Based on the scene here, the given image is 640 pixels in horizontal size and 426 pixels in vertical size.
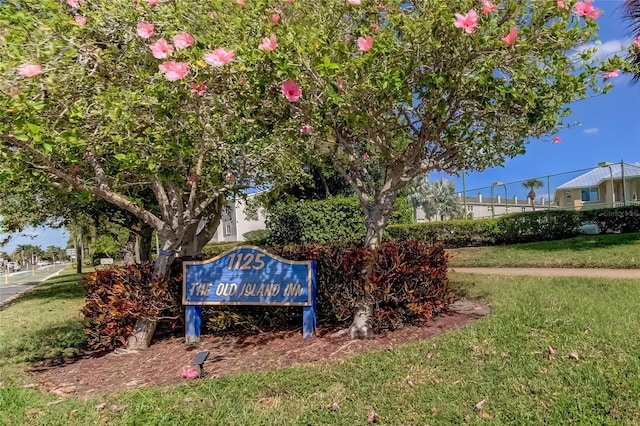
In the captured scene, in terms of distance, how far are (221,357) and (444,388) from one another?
2664mm

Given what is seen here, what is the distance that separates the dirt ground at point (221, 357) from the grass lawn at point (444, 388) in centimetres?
29

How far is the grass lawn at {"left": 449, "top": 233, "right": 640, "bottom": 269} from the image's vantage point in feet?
31.4

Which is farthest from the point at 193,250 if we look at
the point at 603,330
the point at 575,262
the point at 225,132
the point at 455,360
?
the point at 575,262

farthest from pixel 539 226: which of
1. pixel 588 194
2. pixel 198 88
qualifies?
pixel 198 88

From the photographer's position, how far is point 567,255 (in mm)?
10586

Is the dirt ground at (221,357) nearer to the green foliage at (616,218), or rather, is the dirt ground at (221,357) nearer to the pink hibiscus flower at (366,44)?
the pink hibiscus flower at (366,44)

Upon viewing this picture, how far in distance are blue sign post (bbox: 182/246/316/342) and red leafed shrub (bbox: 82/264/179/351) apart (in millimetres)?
405

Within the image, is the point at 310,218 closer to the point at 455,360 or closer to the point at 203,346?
the point at 203,346

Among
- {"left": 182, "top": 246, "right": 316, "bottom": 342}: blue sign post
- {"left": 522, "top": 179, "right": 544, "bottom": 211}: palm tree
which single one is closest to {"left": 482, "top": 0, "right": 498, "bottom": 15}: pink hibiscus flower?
{"left": 182, "top": 246, "right": 316, "bottom": 342}: blue sign post

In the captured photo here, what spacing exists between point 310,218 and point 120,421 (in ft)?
42.1

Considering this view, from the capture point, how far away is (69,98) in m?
4.65

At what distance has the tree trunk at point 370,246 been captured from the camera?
537 centimetres

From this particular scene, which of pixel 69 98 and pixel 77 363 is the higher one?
pixel 69 98

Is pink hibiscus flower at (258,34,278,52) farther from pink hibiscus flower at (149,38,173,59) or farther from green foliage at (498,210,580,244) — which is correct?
green foliage at (498,210,580,244)
